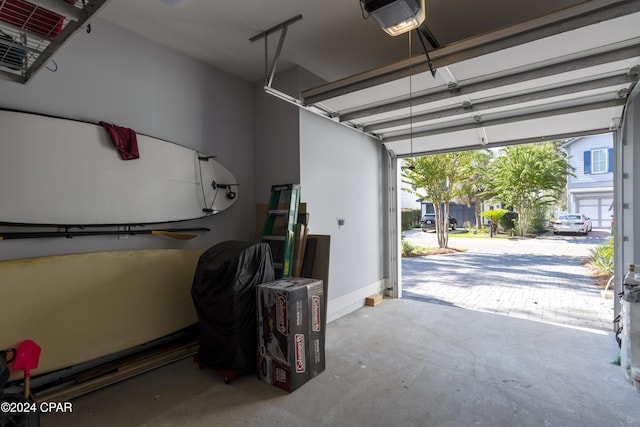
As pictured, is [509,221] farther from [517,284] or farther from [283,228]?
[283,228]

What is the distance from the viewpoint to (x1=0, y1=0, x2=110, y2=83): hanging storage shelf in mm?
1527

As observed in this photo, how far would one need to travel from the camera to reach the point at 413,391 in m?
2.44

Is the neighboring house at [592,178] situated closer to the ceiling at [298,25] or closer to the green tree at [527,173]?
the green tree at [527,173]

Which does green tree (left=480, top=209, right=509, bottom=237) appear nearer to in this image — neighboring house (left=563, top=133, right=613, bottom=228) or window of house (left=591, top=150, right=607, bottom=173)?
neighboring house (left=563, top=133, right=613, bottom=228)

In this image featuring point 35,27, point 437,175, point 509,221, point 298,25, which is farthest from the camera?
point 509,221

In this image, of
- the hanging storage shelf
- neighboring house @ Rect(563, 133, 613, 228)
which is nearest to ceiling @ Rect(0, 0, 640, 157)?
the hanging storage shelf

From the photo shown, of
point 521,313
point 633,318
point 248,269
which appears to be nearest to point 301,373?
point 248,269

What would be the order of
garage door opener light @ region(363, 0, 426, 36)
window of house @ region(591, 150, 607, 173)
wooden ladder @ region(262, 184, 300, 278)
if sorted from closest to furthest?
garage door opener light @ region(363, 0, 426, 36) → wooden ladder @ region(262, 184, 300, 278) → window of house @ region(591, 150, 607, 173)

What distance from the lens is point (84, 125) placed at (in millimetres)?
2566

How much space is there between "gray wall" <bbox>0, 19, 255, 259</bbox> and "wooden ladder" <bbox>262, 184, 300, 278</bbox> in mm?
A: 468

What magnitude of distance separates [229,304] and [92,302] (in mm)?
1105

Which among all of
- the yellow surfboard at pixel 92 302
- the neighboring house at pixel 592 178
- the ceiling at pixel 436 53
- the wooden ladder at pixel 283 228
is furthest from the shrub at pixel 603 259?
the neighboring house at pixel 592 178

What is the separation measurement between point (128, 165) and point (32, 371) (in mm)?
1692

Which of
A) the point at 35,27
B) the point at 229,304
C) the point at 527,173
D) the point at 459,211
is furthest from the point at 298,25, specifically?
the point at 459,211
